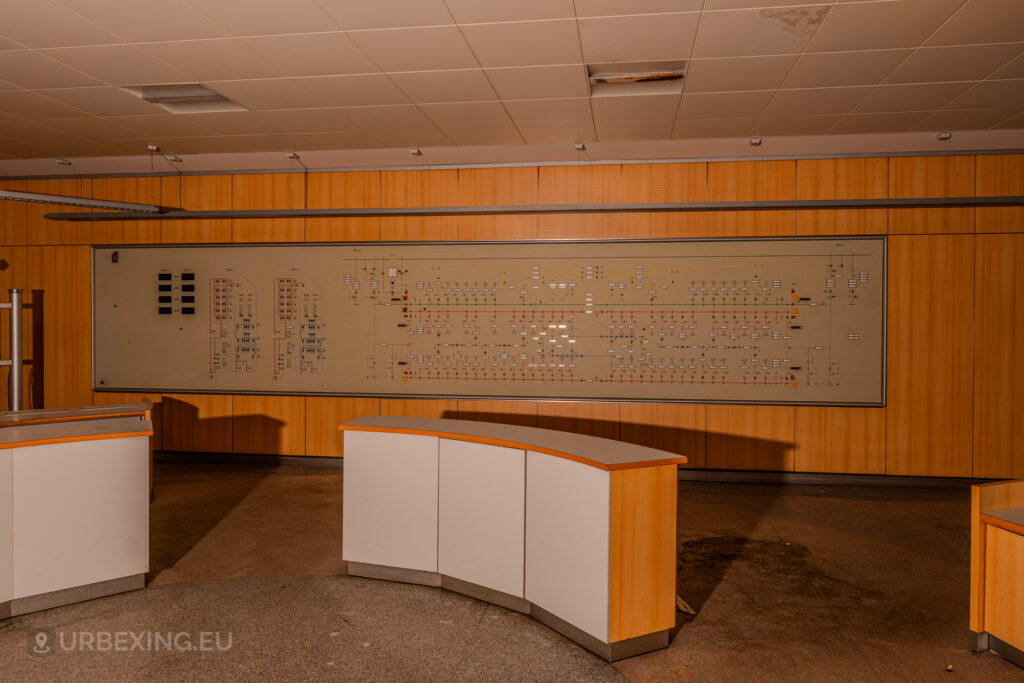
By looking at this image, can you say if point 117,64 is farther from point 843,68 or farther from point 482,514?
point 843,68

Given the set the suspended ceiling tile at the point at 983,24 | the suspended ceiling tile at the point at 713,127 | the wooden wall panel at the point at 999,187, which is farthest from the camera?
the wooden wall panel at the point at 999,187

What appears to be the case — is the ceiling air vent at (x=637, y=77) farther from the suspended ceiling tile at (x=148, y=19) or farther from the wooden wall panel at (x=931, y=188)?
the wooden wall panel at (x=931, y=188)

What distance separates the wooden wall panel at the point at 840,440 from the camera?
538 centimetres

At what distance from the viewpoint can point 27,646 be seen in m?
2.71

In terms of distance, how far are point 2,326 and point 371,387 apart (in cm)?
367

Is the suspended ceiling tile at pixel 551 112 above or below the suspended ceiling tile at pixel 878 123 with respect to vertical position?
below

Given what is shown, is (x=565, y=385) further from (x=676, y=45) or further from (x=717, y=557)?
(x=676, y=45)

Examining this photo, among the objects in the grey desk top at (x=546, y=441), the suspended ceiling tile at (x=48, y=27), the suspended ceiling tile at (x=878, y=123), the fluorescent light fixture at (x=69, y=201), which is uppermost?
the suspended ceiling tile at (x=878, y=123)

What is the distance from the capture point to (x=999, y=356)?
525 centimetres

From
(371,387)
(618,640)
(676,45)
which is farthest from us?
(371,387)

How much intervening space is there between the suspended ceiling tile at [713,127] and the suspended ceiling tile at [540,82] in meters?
1.03

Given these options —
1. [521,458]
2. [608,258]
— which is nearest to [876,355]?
[608,258]

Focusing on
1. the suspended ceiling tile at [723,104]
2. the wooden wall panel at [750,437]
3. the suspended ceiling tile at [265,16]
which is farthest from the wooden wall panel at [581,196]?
the suspended ceiling tile at [265,16]

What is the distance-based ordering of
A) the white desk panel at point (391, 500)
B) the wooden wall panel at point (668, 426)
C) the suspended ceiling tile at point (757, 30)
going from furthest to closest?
the wooden wall panel at point (668, 426) < the white desk panel at point (391, 500) < the suspended ceiling tile at point (757, 30)
